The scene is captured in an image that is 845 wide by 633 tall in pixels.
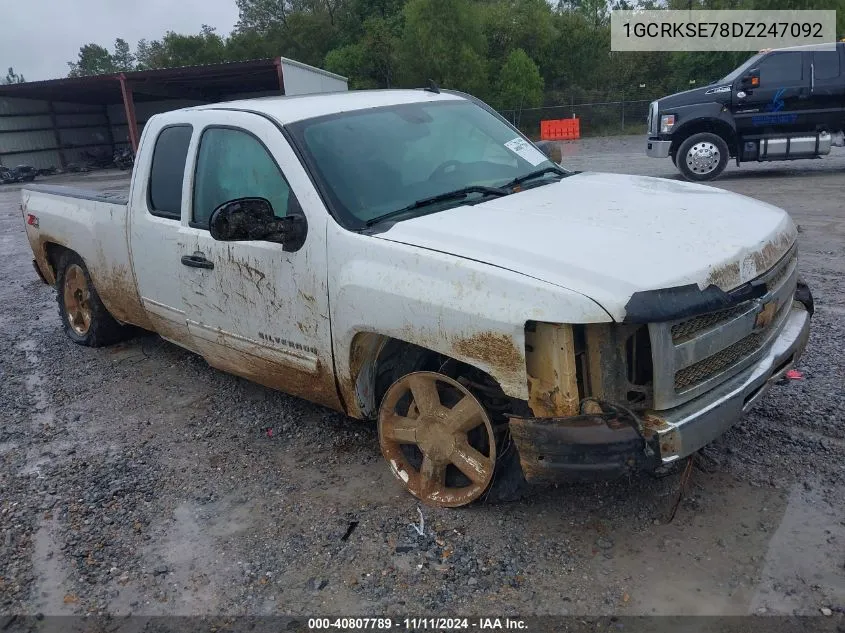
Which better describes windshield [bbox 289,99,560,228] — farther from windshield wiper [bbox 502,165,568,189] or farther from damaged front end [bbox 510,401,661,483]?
damaged front end [bbox 510,401,661,483]

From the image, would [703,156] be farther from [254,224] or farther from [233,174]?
[254,224]

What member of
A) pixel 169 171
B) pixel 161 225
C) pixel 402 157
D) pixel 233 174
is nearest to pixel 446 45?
pixel 169 171

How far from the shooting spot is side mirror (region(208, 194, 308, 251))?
316 centimetres

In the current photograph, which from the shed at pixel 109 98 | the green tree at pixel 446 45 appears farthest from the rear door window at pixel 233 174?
the green tree at pixel 446 45

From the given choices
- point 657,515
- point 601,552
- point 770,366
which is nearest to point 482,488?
point 601,552

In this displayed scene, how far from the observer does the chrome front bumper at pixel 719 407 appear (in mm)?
2570

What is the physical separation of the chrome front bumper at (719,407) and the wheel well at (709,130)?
1022cm

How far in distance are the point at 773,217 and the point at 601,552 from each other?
1.73 metres

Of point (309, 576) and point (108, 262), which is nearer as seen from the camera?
point (309, 576)

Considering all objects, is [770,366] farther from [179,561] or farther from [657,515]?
[179,561]

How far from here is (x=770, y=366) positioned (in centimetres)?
301

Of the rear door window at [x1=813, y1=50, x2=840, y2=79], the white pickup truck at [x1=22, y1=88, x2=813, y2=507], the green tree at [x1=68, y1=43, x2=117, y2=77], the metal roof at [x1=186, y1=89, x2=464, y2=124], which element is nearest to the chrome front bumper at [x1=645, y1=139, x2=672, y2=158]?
the rear door window at [x1=813, y1=50, x2=840, y2=79]

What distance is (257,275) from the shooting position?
3.61 m

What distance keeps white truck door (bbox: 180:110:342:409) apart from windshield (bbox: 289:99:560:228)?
15 cm
